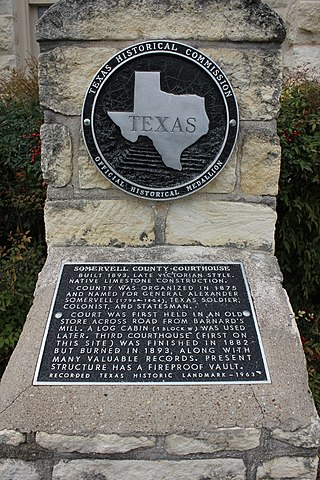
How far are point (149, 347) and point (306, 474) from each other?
28.6 inches

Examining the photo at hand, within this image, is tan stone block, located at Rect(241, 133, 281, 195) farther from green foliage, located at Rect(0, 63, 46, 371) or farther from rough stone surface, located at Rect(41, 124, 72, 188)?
green foliage, located at Rect(0, 63, 46, 371)

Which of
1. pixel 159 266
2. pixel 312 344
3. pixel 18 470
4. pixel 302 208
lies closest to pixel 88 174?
pixel 159 266

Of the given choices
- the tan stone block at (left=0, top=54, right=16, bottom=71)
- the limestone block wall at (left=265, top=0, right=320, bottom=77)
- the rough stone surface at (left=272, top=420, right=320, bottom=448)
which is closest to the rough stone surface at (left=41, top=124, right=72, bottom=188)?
the rough stone surface at (left=272, top=420, right=320, bottom=448)

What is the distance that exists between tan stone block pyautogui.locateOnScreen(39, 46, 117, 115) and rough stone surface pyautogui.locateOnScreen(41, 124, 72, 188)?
0.34ft

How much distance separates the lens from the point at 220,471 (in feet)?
5.97

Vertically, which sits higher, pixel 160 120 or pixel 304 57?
pixel 304 57

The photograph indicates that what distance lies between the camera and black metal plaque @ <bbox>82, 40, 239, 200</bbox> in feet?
7.88

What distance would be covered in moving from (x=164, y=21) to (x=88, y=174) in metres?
0.80

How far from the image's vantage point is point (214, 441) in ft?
5.84

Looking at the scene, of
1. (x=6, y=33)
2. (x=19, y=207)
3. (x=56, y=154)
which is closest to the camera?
(x=56, y=154)

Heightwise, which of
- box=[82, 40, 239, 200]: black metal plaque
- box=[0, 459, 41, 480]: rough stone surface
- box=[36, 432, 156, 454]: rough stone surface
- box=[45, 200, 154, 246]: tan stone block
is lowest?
box=[0, 459, 41, 480]: rough stone surface

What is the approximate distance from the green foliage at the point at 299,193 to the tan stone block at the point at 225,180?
0.75 m

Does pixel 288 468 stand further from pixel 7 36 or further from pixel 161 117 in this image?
pixel 7 36

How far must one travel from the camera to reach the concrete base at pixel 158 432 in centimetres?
178
